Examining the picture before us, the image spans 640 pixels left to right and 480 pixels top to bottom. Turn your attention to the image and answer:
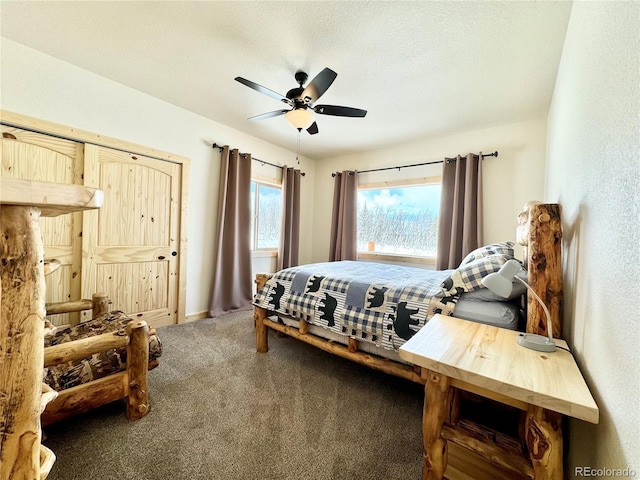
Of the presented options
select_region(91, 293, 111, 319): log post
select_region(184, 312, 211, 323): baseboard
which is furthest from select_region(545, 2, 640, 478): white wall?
select_region(184, 312, 211, 323): baseboard

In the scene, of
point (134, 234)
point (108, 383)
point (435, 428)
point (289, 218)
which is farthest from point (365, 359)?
point (289, 218)

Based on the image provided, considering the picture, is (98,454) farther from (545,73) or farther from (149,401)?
(545,73)

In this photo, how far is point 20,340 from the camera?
1.92ft

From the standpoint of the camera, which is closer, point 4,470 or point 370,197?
point 4,470

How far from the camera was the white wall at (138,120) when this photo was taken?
218cm

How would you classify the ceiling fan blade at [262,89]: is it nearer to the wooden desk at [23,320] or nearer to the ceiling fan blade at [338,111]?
the ceiling fan blade at [338,111]

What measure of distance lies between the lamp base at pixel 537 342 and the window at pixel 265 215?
11.9ft

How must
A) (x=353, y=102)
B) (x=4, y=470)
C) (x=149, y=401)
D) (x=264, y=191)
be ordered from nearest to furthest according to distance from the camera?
(x=4, y=470) → (x=149, y=401) → (x=353, y=102) → (x=264, y=191)

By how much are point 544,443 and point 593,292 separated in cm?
55

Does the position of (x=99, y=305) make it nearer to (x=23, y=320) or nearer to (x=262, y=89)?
(x=23, y=320)

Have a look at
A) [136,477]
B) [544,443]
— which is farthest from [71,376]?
[544,443]

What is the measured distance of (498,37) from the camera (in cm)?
188

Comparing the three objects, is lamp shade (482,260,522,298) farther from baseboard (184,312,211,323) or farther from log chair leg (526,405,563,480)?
baseboard (184,312,211,323)

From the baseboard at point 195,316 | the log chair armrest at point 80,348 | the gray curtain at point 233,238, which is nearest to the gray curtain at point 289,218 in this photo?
the gray curtain at point 233,238
